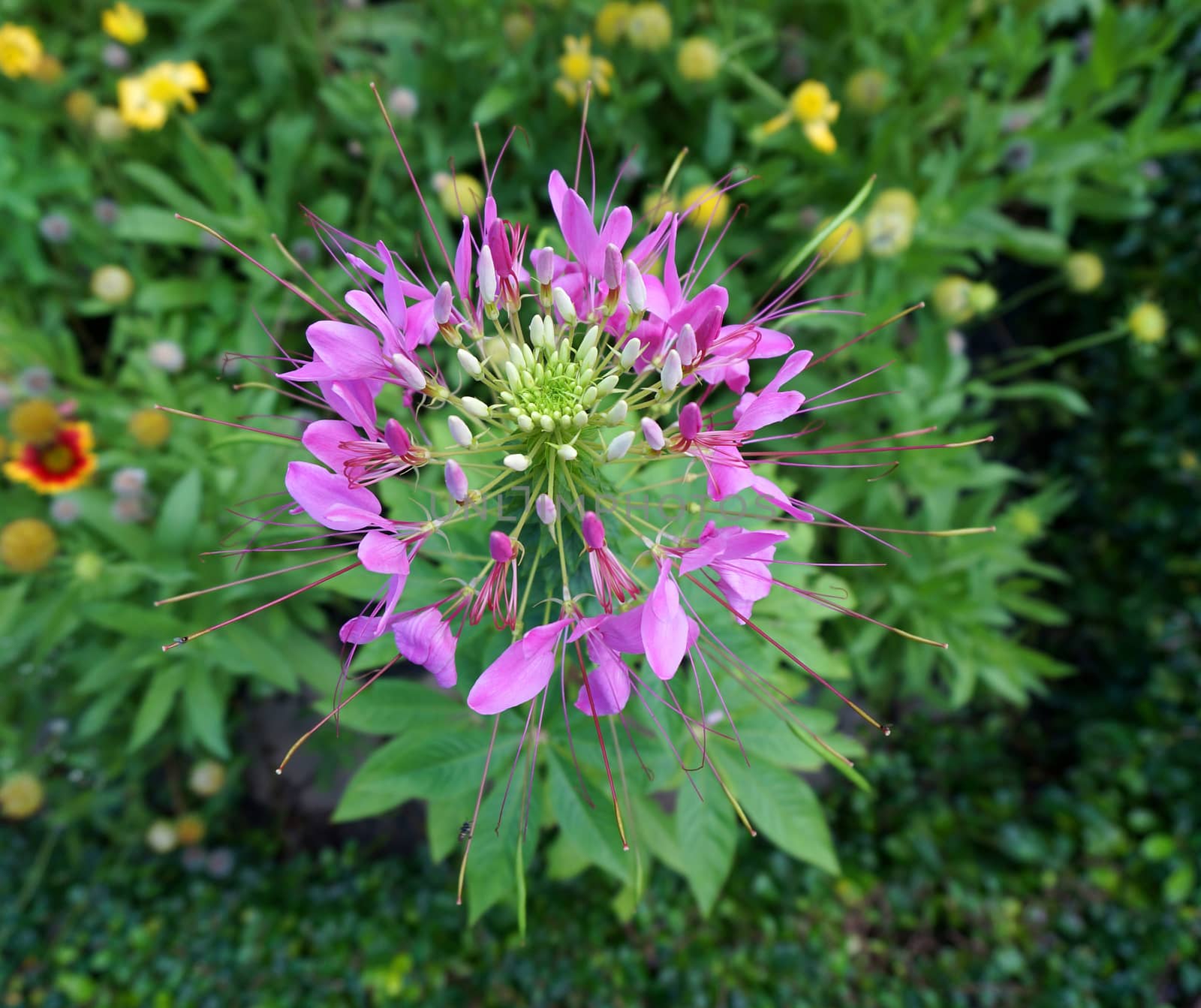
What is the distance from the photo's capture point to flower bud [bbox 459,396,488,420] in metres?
0.87

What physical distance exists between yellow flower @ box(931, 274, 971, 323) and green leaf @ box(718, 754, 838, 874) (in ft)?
4.38

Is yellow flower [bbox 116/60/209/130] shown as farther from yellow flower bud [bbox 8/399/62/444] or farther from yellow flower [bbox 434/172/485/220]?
yellow flower bud [bbox 8/399/62/444]

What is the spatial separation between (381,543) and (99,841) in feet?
7.79

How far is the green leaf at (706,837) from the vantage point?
147 centimetres

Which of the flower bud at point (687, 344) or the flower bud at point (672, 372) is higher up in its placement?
the flower bud at point (687, 344)

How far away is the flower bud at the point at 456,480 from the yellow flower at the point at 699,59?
1.72 meters

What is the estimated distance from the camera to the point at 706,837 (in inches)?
58.2

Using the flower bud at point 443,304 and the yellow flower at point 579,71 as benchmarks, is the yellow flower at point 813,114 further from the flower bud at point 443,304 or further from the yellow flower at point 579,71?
the flower bud at point 443,304

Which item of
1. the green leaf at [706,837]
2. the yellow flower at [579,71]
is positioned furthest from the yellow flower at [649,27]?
the green leaf at [706,837]

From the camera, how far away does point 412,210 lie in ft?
7.54

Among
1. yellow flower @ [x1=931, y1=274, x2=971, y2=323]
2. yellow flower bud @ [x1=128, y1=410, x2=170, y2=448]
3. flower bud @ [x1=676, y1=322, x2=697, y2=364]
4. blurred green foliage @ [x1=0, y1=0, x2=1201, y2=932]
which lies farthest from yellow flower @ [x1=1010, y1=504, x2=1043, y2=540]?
yellow flower bud @ [x1=128, y1=410, x2=170, y2=448]

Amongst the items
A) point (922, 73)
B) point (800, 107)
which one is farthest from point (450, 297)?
point (922, 73)

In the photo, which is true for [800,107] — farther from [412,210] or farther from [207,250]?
[207,250]

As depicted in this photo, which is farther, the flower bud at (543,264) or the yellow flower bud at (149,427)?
the yellow flower bud at (149,427)
